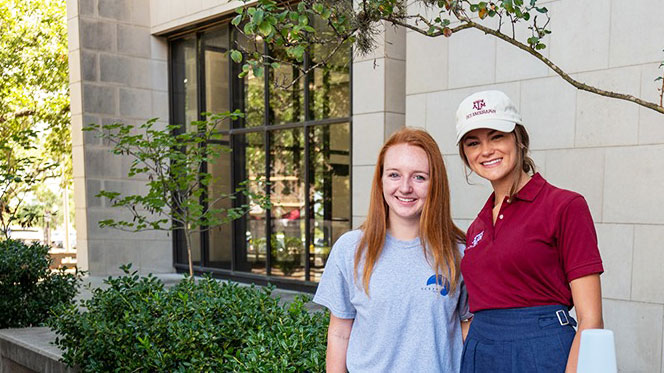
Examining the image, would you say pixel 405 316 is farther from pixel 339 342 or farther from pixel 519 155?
pixel 519 155

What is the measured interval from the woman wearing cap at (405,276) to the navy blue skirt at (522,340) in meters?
0.15

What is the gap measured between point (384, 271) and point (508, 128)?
65cm

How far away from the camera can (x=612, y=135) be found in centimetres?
587

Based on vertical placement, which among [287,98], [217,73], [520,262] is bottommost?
[520,262]

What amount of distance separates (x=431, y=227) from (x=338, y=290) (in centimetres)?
40

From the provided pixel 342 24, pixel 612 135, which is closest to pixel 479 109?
pixel 342 24

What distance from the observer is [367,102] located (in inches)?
325

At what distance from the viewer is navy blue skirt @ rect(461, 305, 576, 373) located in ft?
6.08

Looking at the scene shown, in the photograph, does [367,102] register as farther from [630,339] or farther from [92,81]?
[92,81]

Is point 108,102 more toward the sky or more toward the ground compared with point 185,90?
more toward the ground

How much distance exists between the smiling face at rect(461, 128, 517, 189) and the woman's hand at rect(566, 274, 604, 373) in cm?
41

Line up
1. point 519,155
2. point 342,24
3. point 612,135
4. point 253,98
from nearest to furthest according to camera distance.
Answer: point 519,155, point 342,24, point 612,135, point 253,98

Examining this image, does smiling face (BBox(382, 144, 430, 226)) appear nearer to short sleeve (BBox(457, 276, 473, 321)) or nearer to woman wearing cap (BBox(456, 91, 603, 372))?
woman wearing cap (BBox(456, 91, 603, 372))

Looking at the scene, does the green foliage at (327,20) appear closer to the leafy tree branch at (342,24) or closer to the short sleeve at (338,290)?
the leafy tree branch at (342,24)
